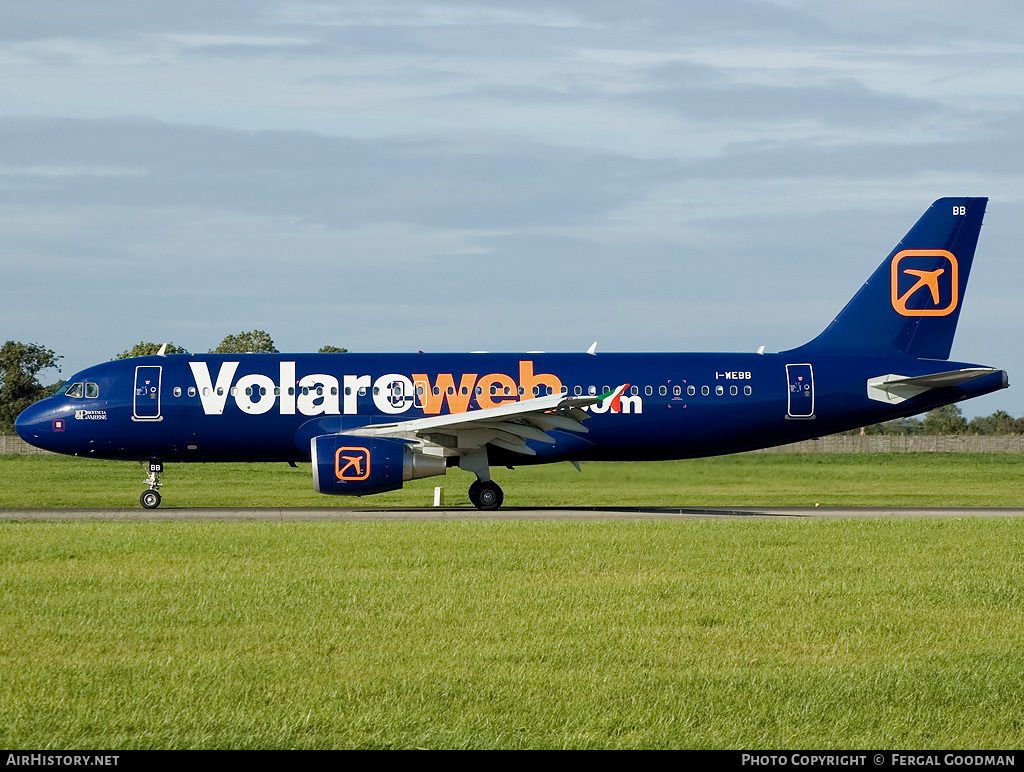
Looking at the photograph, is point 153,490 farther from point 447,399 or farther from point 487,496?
point 487,496

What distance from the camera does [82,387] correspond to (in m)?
29.0

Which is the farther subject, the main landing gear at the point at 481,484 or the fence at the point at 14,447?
the fence at the point at 14,447

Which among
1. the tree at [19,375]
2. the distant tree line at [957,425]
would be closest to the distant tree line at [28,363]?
the tree at [19,375]

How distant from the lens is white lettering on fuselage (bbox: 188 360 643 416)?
1121 inches

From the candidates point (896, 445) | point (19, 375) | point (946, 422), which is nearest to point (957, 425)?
point (946, 422)

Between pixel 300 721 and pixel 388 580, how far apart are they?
6396 mm

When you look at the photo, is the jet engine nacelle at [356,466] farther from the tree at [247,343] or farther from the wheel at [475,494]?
the tree at [247,343]

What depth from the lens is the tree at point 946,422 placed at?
390 feet

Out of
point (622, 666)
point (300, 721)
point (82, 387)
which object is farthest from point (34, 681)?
point (82, 387)

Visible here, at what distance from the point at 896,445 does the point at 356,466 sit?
49.6 metres

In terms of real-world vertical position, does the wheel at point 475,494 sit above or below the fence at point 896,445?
below

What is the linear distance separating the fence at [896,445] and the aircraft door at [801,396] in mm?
37539

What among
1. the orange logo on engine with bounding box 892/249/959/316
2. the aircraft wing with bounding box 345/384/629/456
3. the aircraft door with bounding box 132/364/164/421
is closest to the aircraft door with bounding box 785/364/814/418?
the orange logo on engine with bounding box 892/249/959/316
